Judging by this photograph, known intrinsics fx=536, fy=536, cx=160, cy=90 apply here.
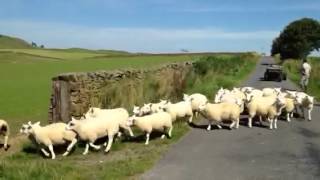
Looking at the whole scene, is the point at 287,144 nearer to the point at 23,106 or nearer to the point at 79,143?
the point at 79,143

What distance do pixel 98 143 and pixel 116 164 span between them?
289 cm

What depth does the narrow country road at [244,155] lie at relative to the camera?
10188mm

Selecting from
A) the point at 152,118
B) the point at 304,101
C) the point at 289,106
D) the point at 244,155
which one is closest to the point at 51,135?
the point at 152,118

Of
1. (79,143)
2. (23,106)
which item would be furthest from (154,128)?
(23,106)

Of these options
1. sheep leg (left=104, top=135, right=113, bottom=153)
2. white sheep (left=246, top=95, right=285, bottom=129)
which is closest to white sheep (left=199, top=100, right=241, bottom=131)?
white sheep (left=246, top=95, right=285, bottom=129)

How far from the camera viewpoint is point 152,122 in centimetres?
1419

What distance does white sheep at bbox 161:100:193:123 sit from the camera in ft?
52.9

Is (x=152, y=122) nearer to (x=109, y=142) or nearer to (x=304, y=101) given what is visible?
(x=109, y=142)

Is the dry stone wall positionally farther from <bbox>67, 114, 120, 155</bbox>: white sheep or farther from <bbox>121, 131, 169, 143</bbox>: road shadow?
<bbox>67, 114, 120, 155</bbox>: white sheep

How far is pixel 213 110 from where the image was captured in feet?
52.9

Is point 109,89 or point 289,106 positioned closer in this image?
point 289,106

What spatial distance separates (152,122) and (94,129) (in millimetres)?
1766

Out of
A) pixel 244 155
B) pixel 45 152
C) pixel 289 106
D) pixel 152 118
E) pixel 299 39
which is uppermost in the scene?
pixel 299 39

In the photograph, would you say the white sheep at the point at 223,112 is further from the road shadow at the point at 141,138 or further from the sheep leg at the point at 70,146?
the sheep leg at the point at 70,146
